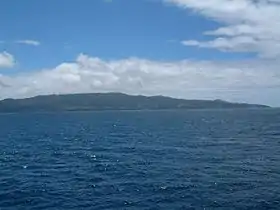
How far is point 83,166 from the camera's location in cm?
6962

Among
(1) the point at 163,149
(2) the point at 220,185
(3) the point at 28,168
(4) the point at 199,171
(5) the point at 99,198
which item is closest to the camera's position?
(5) the point at 99,198

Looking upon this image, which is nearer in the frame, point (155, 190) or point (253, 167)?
point (155, 190)

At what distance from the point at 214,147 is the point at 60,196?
166ft

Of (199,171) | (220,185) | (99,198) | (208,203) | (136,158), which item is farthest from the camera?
(136,158)

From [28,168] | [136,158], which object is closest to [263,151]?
[136,158]

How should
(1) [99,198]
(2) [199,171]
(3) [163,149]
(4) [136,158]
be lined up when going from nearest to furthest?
(1) [99,198], (2) [199,171], (4) [136,158], (3) [163,149]

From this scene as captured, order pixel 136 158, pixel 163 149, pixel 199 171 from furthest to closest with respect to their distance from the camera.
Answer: pixel 163 149 → pixel 136 158 → pixel 199 171

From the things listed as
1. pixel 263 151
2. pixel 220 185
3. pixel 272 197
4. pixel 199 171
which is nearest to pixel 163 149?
pixel 263 151

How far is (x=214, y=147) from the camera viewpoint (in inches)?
3615

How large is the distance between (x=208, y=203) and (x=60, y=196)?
17692 millimetres

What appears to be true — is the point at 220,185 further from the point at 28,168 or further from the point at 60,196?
the point at 28,168

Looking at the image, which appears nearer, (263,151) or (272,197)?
(272,197)

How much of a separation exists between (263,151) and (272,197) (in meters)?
38.6

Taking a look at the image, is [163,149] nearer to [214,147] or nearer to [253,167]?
[214,147]
